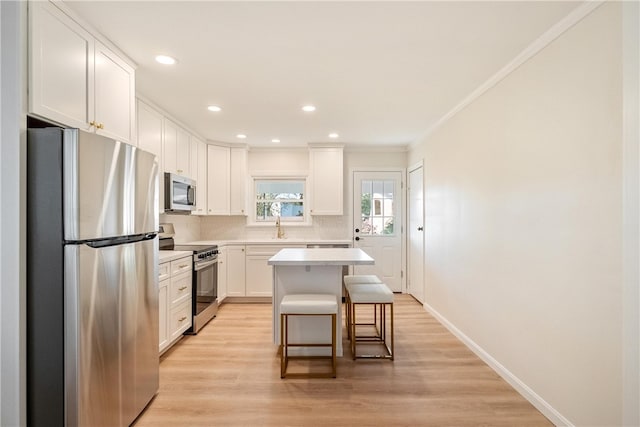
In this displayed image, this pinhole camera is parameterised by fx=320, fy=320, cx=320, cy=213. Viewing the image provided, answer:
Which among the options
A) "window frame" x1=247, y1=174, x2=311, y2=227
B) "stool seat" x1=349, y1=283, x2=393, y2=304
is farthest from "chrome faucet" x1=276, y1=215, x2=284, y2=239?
"stool seat" x1=349, y1=283, x2=393, y2=304

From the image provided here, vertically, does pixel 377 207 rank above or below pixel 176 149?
below

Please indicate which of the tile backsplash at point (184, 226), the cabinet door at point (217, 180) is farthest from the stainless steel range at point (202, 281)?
the cabinet door at point (217, 180)

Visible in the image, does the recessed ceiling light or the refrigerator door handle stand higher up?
the recessed ceiling light

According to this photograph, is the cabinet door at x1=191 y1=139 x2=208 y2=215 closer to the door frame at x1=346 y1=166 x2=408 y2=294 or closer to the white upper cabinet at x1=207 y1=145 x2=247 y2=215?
the white upper cabinet at x1=207 y1=145 x2=247 y2=215

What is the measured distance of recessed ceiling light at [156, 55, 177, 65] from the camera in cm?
230

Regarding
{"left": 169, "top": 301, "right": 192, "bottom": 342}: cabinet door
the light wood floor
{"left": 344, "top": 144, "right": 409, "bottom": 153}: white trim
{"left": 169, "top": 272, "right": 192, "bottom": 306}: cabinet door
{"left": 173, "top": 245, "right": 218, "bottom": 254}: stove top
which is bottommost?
the light wood floor

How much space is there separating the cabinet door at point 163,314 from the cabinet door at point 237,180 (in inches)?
86.8

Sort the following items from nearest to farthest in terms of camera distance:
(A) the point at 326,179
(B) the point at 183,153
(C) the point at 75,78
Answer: (C) the point at 75,78 < (B) the point at 183,153 < (A) the point at 326,179

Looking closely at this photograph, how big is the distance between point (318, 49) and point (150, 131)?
1.96 meters

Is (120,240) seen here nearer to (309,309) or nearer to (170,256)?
(170,256)

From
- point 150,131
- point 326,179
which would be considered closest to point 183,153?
point 150,131

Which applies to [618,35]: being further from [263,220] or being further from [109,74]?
[263,220]

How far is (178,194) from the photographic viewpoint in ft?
12.0

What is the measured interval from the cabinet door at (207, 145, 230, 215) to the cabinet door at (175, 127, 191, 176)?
2.19 feet
